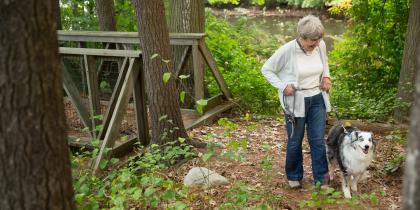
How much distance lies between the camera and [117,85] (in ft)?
20.0

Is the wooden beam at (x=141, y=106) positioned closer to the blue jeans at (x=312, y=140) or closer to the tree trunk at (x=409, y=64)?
the blue jeans at (x=312, y=140)

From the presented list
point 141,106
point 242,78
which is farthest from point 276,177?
point 242,78

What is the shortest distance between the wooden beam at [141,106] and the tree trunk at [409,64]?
170 inches

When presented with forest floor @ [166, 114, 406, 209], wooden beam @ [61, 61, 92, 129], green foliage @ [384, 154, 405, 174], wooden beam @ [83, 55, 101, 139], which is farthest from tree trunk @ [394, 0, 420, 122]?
wooden beam @ [61, 61, 92, 129]

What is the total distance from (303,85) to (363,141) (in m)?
0.84

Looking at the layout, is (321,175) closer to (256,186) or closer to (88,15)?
(256,186)

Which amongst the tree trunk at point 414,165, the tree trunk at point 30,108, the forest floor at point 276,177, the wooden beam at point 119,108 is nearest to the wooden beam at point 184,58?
the forest floor at point 276,177

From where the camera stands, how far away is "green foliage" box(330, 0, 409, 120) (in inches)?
363

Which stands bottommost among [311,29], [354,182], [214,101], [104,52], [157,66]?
[354,182]

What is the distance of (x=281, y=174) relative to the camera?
5.56 m

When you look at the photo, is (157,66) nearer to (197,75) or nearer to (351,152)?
(197,75)

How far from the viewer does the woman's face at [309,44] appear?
14.4ft

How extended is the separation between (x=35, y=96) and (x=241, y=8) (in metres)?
37.0

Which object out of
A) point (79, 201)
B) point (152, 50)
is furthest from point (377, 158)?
point (79, 201)
